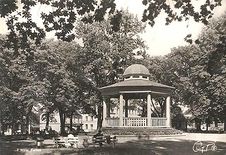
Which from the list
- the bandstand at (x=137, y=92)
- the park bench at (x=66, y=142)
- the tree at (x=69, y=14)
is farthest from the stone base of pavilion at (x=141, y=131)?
the tree at (x=69, y=14)

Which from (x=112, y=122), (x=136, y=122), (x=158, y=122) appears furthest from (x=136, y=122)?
(x=112, y=122)

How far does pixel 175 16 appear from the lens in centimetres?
1326

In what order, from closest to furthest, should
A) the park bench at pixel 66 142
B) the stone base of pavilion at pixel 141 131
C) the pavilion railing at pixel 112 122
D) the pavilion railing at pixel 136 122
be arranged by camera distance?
the park bench at pixel 66 142 < the stone base of pavilion at pixel 141 131 < the pavilion railing at pixel 136 122 < the pavilion railing at pixel 112 122

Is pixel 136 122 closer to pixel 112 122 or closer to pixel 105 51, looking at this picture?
pixel 112 122

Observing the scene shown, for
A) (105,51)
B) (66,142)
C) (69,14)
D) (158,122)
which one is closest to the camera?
(69,14)

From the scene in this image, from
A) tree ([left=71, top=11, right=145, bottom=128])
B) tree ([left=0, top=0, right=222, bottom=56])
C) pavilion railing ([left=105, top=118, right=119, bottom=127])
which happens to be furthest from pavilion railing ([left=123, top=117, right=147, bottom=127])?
tree ([left=0, top=0, right=222, bottom=56])

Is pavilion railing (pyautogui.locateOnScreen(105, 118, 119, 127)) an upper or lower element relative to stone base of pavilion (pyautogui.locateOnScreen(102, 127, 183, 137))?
upper

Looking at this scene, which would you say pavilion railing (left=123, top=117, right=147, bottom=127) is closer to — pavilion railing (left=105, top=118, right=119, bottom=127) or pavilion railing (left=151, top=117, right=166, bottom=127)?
pavilion railing (left=151, top=117, right=166, bottom=127)

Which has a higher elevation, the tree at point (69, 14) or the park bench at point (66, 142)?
the tree at point (69, 14)

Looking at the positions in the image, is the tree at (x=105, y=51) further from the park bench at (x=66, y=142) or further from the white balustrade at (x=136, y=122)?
the park bench at (x=66, y=142)

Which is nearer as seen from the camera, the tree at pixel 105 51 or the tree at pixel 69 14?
the tree at pixel 69 14

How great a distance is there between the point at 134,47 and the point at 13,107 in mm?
15378

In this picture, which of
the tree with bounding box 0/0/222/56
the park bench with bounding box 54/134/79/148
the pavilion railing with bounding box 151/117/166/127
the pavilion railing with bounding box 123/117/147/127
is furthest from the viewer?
the pavilion railing with bounding box 151/117/166/127

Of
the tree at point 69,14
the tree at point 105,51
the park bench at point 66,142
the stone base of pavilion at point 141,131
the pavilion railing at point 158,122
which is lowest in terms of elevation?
the park bench at point 66,142
